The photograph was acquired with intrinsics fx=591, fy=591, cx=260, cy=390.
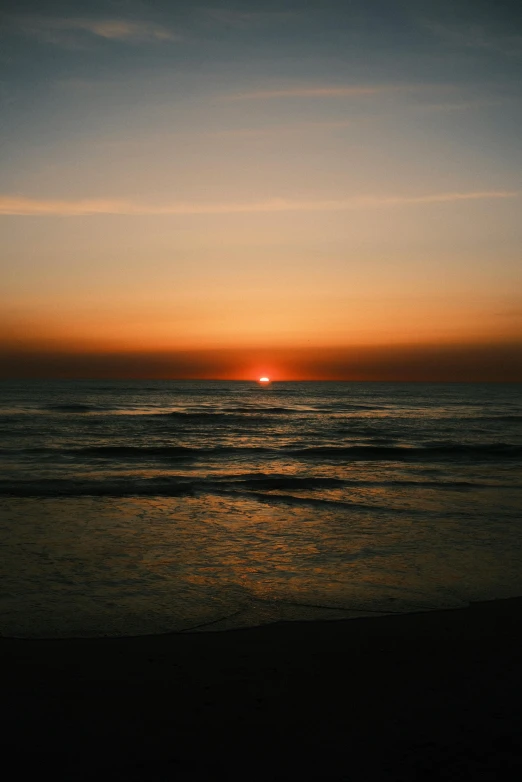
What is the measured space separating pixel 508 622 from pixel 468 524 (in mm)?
4731

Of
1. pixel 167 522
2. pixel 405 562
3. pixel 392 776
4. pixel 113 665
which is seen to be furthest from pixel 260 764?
pixel 167 522

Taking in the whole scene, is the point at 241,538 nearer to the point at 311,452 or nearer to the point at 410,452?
the point at 311,452

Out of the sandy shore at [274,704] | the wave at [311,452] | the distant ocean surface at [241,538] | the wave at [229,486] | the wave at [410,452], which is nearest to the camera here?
the sandy shore at [274,704]

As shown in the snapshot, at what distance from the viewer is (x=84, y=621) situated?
5926 millimetres

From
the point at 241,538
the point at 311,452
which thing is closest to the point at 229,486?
the point at 241,538

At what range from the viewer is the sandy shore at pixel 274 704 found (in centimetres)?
352

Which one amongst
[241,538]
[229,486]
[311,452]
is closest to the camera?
[241,538]

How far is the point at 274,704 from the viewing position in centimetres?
421

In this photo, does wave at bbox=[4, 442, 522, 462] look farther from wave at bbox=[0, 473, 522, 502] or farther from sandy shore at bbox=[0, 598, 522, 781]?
sandy shore at bbox=[0, 598, 522, 781]

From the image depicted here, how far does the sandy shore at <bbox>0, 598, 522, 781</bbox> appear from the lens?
3516mm

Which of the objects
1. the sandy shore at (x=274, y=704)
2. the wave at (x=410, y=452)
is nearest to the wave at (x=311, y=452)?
the wave at (x=410, y=452)

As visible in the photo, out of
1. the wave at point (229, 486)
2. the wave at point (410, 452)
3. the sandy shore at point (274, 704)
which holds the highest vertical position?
the sandy shore at point (274, 704)

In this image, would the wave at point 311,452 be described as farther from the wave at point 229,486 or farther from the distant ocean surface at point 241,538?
the wave at point 229,486

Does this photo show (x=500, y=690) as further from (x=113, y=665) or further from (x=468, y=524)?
(x=468, y=524)
